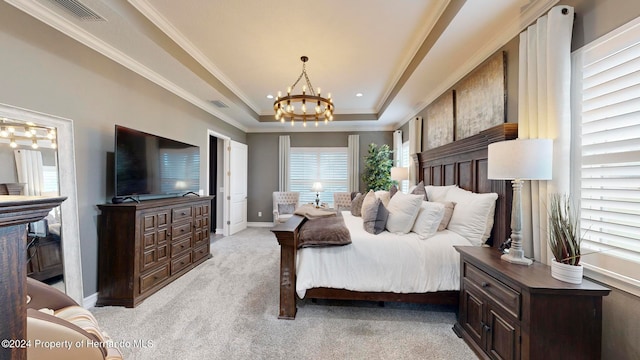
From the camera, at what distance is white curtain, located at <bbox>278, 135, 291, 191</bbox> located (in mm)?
6590

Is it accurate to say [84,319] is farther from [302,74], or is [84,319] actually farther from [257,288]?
[302,74]

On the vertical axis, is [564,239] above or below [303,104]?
below

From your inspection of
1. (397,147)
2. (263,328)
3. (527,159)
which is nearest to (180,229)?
(263,328)

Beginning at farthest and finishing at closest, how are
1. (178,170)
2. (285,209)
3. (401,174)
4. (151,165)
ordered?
1. (285,209)
2. (401,174)
3. (178,170)
4. (151,165)

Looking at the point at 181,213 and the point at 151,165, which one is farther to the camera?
the point at 181,213

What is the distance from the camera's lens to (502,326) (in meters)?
1.57

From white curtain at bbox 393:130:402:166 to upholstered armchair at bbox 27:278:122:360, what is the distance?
18.4 ft

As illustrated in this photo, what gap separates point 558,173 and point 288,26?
269 centimetres

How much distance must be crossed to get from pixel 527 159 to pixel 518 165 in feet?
0.20

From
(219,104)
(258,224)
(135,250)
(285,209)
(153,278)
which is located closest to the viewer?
(135,250)

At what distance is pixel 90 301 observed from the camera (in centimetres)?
247

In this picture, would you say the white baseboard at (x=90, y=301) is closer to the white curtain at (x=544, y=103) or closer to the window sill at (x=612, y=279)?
the white curtain at (x=544, y=103)

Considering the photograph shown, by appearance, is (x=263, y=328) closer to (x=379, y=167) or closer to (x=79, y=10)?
(x=79, y=10)

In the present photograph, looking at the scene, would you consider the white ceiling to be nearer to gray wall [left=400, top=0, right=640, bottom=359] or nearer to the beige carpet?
gray wall [left=400, top=0, right=640, bottom=359]
